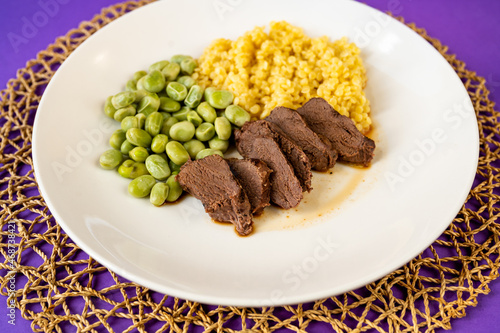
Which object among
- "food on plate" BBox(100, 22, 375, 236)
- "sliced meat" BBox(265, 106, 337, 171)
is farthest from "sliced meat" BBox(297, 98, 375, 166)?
"sliced meat" BBox(265, 106, 337, 171)

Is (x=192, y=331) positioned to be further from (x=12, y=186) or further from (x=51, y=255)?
(x=12, y=186)

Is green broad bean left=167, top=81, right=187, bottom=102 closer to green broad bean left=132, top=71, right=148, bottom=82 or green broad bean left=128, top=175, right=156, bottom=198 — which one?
green broad bean left=132, top=71, right=148, bottom=82

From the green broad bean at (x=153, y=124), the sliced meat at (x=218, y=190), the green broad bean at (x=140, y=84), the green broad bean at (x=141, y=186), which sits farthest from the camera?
the green broad bean at (x=140, y=84)

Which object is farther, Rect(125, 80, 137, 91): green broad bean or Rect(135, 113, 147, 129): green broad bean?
Rect(125, 80, 137, 91): green broad bean

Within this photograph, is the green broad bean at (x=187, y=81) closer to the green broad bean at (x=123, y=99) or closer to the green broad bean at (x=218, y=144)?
the green broad bean at (x=123, y=99)

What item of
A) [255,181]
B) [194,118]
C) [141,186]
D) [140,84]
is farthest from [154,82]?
[255,181]

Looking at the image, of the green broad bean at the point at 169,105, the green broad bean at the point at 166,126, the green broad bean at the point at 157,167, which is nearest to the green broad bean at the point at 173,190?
the green broad bean at the point at 157,167

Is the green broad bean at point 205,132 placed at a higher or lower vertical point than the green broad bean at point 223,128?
lower
